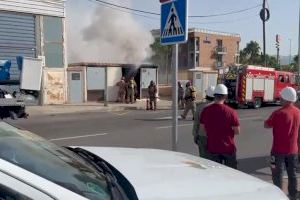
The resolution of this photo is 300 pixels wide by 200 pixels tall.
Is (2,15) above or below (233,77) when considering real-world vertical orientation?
above

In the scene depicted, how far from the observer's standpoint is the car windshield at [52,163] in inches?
88.7

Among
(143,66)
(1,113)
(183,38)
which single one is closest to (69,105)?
(143,66)

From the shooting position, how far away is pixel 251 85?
29.3m

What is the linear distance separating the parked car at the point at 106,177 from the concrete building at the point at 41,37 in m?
22.5

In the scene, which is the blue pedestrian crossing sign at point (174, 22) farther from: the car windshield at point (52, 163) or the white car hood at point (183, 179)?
the car windshield at point (52, 163)

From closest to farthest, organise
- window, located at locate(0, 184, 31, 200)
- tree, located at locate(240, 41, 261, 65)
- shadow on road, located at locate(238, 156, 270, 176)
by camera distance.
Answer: window, located at locate(0, 184, 31, 200) < shadow on road, located at locate(238, 156, 270, 176) < tree, located at locate(240, 41, 261, 65)

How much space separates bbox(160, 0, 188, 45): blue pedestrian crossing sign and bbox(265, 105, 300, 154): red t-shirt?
1.62 meters

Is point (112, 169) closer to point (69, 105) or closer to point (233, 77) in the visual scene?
point (69, 105)

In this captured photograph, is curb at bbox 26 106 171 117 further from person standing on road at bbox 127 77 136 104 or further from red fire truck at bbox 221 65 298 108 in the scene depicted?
red fire truck at bbox 221 65 298 108

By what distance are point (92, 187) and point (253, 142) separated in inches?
402

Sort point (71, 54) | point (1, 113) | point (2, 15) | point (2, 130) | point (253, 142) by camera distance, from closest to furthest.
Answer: point (2, 130) → point (253, 142) → point (1, 113) → point (2, 15) → point (71, 54)

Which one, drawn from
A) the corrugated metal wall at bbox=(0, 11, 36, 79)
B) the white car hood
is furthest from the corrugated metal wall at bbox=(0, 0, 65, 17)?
the white car hood

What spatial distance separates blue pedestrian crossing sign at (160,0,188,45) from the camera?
17.7 ft

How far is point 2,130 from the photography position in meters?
2.79
